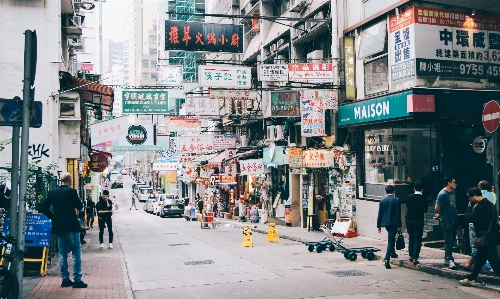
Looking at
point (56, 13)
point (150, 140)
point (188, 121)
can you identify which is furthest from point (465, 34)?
point (188, 121)

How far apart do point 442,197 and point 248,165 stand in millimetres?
17426

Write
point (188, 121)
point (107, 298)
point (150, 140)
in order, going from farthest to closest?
1. point (188, 121)
2. point (150, 140)
3. point (107, 298)

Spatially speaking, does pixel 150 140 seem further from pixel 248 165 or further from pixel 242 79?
pixel 242 79

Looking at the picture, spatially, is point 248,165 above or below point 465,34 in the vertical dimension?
below

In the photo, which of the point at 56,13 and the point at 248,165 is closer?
the point at 56,13

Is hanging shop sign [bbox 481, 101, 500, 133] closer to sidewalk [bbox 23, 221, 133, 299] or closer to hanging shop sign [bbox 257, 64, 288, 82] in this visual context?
sidewalk [bbox 23, 221, 133, 299]

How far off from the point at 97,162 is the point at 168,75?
8317 mm

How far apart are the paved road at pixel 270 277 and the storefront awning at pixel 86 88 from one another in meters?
6.15

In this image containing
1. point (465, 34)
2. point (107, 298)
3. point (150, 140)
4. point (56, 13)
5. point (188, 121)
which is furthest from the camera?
point (188, 121)

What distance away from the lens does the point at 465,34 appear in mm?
16578

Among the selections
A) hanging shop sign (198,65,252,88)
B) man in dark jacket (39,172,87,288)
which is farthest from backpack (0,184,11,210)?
hanging shop sign (198,65,252,88)

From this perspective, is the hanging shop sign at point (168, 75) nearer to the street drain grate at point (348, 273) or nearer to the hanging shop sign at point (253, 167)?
the hanging shop sign at point (253, 167)

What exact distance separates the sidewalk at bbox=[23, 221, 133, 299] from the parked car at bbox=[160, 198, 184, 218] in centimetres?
2647

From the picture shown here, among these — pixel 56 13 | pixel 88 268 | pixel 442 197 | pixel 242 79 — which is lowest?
pixel 88 268
